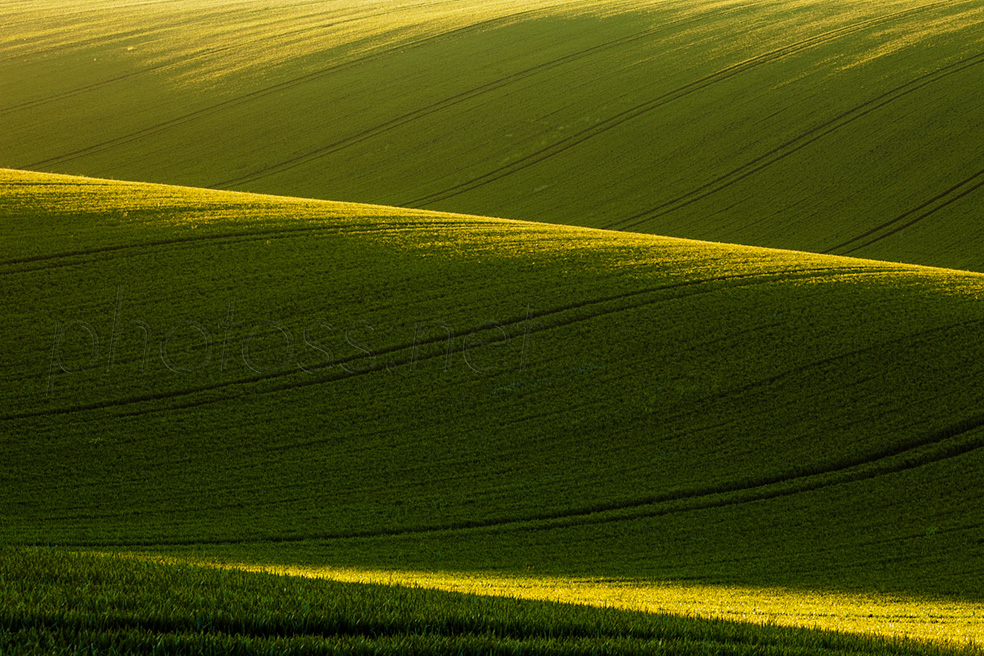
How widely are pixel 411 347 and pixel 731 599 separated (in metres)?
10.0

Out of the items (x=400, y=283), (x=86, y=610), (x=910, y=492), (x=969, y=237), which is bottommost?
(x=969, y=237)

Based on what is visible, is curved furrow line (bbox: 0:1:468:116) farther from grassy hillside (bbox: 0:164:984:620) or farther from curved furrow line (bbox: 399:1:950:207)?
grassy hillside (bbox: 0:164:984:620)

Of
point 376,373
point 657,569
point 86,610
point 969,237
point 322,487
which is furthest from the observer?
point 969,237

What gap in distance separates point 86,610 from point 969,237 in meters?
38.0

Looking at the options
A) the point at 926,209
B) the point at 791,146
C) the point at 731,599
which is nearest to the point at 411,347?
the point at 731,599

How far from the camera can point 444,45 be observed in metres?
65.8

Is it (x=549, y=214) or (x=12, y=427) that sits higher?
(x=12, y=427)

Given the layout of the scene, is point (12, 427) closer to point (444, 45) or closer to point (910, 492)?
point (910, 492)

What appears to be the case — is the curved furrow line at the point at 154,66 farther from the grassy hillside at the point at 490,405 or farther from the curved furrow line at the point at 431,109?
the grassy hillside at the point at 490,405

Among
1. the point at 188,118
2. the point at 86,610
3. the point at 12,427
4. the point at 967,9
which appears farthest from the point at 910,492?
the point at 967,9

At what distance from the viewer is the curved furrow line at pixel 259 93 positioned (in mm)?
51250

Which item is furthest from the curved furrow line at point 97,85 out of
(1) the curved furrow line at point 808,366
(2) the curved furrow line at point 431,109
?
(1) the curved furrow line at point 808,366

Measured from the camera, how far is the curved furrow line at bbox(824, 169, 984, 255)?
3775 centimetres

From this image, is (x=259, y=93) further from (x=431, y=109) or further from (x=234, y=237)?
(x=234, y=237)
